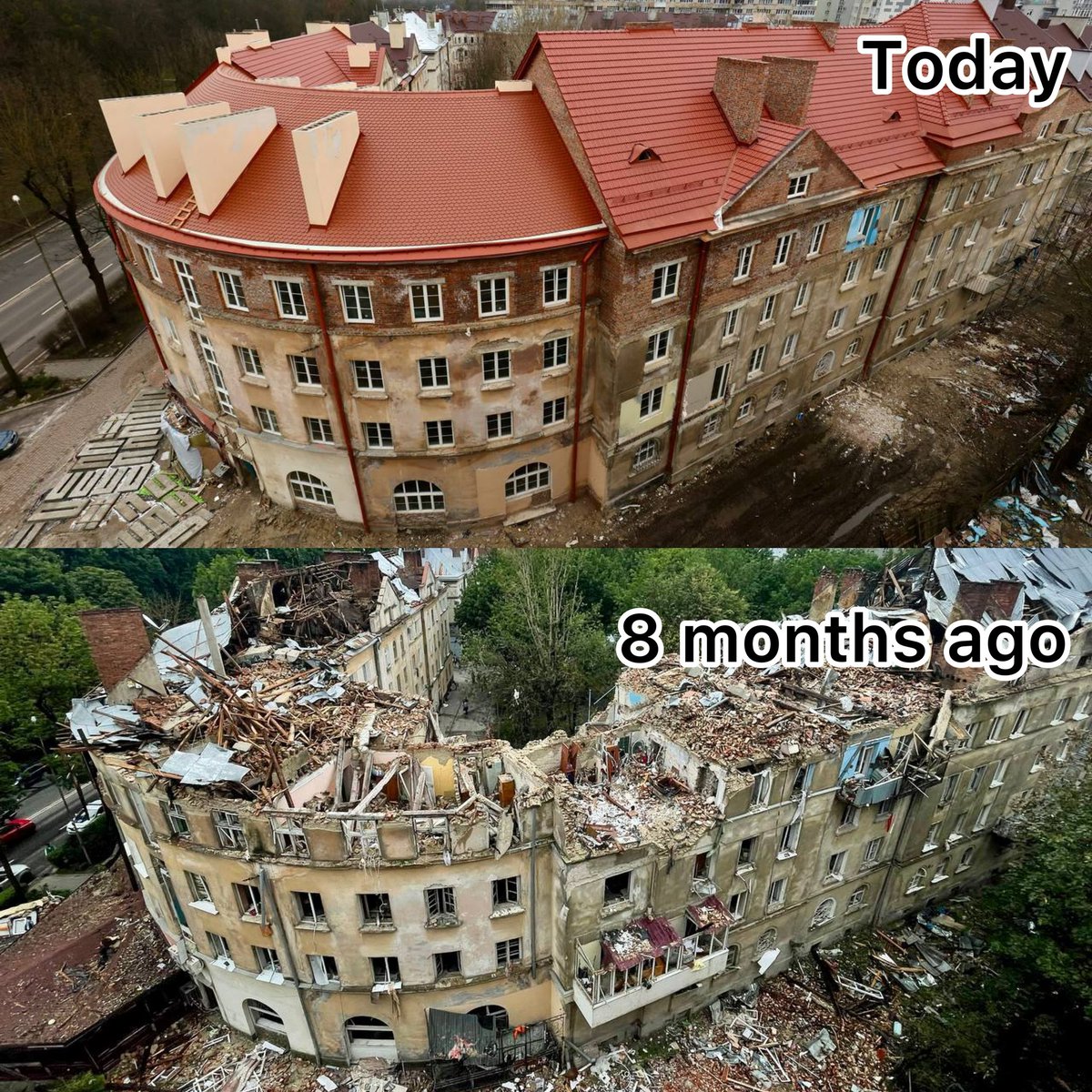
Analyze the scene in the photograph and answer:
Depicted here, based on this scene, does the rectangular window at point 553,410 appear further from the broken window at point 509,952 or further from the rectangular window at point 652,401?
the broken window at point 509,952

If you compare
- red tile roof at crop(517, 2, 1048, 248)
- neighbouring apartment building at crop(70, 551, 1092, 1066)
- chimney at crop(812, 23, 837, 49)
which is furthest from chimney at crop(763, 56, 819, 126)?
neighbouring apartment building at crop(70, 551, 1092, 1066)

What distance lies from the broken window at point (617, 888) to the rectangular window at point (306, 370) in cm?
2184

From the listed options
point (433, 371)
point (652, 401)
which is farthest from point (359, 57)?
point (652, 401)

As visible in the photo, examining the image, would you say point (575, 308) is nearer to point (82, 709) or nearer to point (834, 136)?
point (834, 136)

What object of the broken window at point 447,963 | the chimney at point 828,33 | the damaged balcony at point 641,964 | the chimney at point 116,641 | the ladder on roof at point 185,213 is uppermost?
the chimney at point 828,33

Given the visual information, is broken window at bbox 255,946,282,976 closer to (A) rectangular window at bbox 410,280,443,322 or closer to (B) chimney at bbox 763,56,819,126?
(A) rectangular window at bbox 410,280,443,322

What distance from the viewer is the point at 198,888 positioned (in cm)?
2341

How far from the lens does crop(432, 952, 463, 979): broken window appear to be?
23453 millimetres

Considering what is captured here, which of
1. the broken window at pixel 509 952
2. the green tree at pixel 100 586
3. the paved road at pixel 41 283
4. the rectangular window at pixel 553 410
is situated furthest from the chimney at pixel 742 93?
the green tree at pixel 100 586

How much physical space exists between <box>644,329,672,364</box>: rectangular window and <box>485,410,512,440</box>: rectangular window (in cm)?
664

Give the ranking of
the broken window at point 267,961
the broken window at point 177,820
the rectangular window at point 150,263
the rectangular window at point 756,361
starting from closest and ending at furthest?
the broken window at point 177,820
the broken window at point 267,961
the rectangular window at point 150,263
the rectangular window at point 756,361

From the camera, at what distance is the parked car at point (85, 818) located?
125ft

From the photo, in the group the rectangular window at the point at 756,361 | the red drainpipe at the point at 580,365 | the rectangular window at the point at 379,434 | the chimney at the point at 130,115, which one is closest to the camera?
the red drainpipe at the point at 580,365

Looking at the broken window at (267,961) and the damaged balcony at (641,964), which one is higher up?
the damaged balcony at (641,964)
